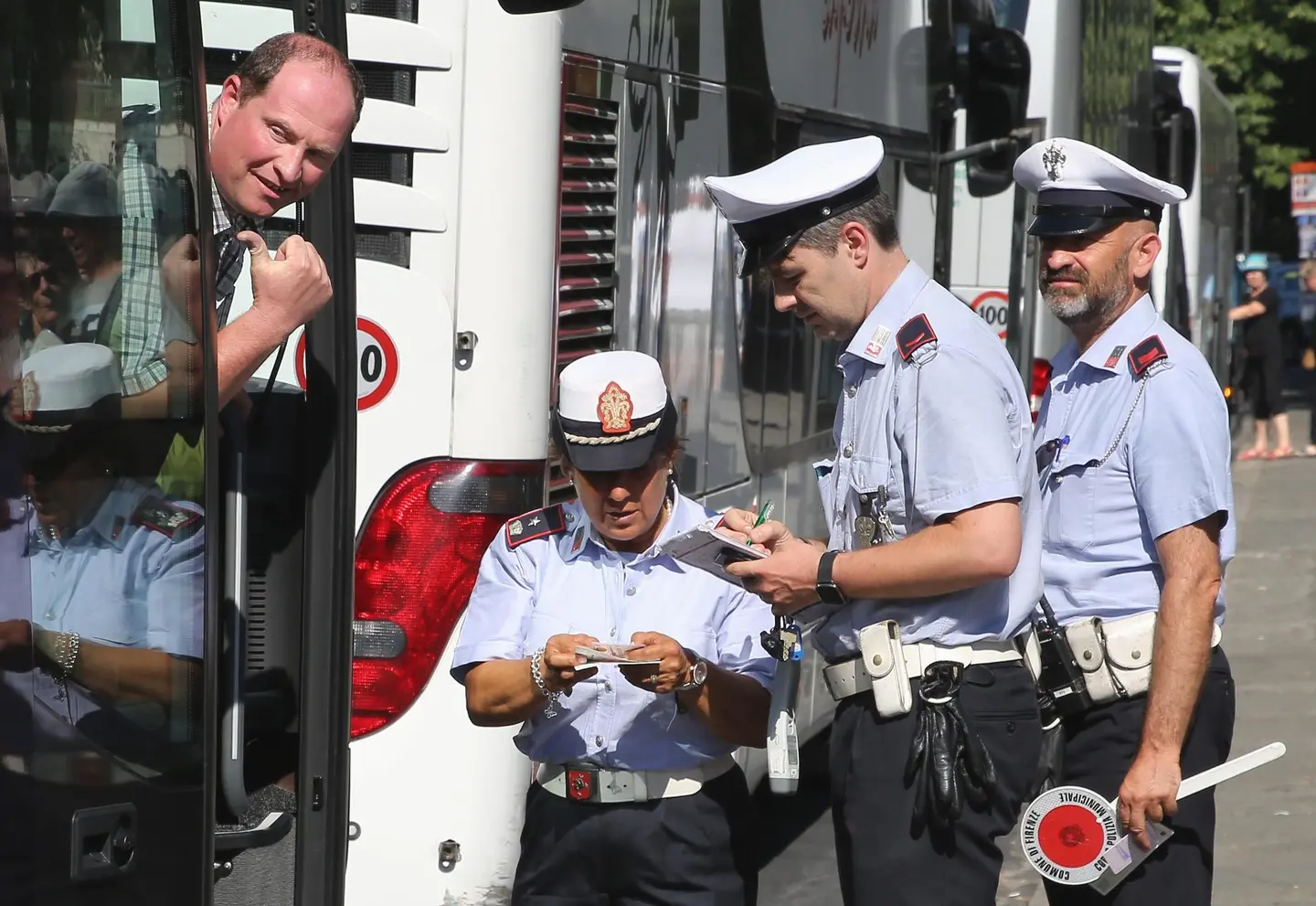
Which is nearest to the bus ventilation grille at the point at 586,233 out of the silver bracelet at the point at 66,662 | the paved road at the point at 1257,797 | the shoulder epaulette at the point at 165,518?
the shoulder epaulette at the point at 165,518

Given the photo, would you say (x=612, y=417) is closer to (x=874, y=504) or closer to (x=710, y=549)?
(x=710, y=549)

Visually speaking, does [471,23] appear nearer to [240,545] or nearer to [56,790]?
[240,545]

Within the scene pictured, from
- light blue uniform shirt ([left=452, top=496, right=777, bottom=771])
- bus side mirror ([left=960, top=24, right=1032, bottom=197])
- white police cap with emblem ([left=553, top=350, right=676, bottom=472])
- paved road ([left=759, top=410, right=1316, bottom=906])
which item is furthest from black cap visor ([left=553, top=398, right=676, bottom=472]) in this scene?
bus side mirror ([left=960, top=24, right=1032, bottom=197])

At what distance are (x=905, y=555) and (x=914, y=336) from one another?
35 cm

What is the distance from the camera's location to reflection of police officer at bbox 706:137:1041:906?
2945 millimetres

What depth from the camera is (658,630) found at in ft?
10.3

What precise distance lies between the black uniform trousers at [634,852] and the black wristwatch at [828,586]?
427mm

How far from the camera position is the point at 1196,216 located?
1669 centimetres

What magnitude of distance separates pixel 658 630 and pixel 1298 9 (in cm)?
2415

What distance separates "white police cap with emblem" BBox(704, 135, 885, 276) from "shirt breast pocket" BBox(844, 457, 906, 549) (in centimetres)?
38

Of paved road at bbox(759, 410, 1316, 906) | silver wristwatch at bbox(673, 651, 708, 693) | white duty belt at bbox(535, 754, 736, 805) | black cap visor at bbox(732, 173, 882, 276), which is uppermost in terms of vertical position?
black cap visor at bbox(732, 173, 882, 276)

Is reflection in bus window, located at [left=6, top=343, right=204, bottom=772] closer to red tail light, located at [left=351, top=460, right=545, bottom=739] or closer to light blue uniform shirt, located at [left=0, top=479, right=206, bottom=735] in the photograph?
light blue uniform shirt, located at [left=0, top=479, right=206, bottom=735]

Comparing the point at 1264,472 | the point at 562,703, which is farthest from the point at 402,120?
the point at 1264,472

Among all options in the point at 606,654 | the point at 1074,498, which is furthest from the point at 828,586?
the point at 1074,498
